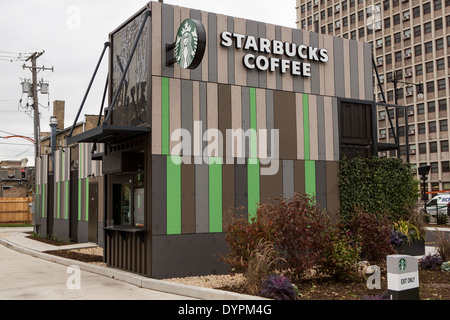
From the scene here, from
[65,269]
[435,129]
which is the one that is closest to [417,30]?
[435,129]

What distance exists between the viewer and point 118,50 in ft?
47.8

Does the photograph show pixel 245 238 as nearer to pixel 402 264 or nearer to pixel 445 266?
pixel 402 264

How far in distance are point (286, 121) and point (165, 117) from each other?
11.7 feet

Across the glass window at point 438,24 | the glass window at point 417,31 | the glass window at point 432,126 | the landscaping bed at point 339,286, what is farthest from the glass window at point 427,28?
the landscaping bed at point 339,286

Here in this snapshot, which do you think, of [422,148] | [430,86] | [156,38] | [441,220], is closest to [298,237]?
[156,38]

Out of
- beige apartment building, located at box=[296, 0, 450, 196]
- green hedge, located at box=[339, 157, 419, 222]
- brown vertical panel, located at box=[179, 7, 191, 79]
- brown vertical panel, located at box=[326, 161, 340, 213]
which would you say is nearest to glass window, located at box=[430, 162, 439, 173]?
beige apartment building, located at box=[296, 0, 450, 196]

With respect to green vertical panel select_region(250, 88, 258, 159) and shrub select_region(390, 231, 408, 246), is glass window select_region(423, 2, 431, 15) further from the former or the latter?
green vertical panel select_region(250, 88, 258, 159)

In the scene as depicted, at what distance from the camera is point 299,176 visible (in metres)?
14.2

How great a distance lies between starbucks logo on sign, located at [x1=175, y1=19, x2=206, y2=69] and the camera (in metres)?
11.2

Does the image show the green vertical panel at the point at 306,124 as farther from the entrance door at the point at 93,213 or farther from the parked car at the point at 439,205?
the parked car at the point at 439,205

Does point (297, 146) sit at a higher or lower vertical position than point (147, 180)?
higher
